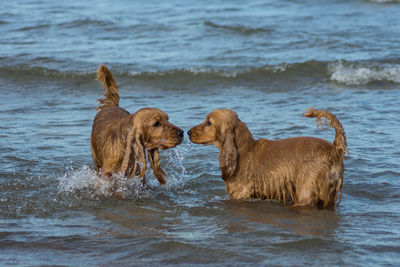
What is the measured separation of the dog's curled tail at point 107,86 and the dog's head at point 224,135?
182cm

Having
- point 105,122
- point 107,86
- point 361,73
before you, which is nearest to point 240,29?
point 361,73

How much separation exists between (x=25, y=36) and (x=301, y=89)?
366 inches

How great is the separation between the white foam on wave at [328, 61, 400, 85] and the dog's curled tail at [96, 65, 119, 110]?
674cm

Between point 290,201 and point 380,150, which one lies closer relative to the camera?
point 290,201

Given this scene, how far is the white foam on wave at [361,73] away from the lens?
13797 millimetres

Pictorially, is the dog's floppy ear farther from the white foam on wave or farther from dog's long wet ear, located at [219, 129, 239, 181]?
the white foam on wave

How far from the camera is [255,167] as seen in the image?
7.20 meters

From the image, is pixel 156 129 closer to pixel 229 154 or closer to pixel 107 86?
pixel 229 154

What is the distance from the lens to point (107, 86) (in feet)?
28.2

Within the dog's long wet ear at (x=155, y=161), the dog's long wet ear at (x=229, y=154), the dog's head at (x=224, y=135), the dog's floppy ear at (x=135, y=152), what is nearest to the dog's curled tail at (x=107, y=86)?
the dog's long wet ear at (x=155, y=161)

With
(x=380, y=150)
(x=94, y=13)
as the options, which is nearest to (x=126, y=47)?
(x=94, y=13)

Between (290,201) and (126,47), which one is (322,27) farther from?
(290,201)

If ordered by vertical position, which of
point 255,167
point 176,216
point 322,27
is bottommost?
point 176,216

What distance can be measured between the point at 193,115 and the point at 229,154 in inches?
165
